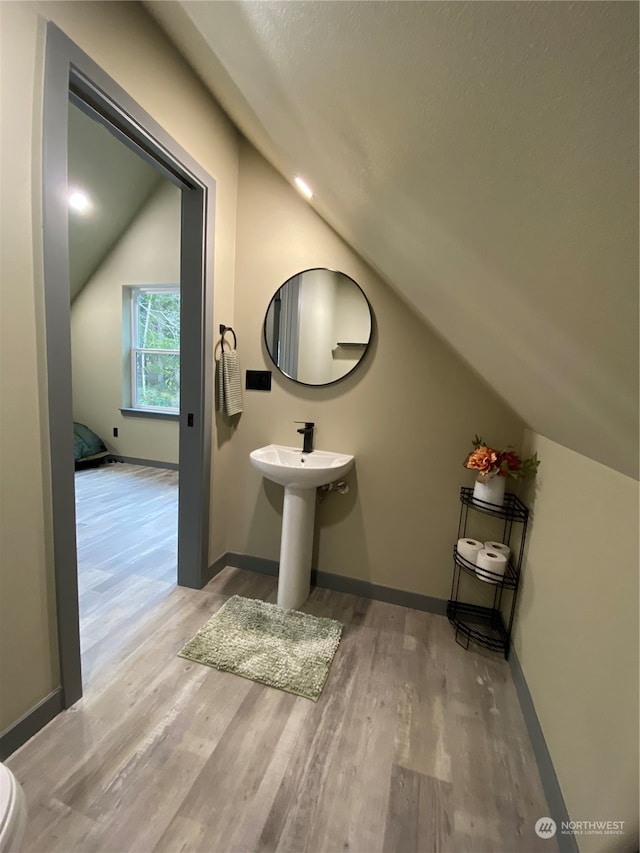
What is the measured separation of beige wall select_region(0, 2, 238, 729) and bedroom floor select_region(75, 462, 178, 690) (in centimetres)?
44

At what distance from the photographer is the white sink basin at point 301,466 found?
1.78 metres

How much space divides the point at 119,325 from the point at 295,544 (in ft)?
12.0

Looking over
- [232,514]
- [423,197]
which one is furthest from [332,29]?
[232,514]

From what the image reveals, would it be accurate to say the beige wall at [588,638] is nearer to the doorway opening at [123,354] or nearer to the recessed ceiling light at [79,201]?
the doorway opening at [123,354]

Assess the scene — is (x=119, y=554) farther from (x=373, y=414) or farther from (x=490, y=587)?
(x=490, y=587)

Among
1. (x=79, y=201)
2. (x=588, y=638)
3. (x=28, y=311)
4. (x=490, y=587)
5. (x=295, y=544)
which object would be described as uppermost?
(x=79, y=201)

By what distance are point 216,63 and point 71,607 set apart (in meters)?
2.02

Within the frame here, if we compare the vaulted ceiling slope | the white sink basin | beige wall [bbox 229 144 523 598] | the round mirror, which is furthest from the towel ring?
the vaulted ceiling slope

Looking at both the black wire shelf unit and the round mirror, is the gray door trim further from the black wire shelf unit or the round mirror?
the black wire shelf unit

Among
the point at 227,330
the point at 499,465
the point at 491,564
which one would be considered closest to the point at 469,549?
the point at 491,564

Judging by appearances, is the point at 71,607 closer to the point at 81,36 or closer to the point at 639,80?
the point at 639,80

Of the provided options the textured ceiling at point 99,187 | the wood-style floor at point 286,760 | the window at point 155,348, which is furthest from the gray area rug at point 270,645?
the textured ceiling at point 99,187

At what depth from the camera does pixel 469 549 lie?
1.76 metres

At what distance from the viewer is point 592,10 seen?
224 mm
